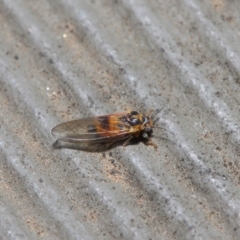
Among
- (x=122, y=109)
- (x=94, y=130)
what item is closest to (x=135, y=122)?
(x=122, y=109)

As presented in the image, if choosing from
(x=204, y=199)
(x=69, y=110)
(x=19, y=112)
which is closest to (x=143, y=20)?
(x=69, y=110)

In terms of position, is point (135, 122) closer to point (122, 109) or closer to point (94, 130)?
point (122, 109)

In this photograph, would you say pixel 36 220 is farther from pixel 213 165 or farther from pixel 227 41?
pixel 227 41

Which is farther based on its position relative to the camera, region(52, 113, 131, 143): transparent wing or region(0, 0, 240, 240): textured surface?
region(52, 113, 131, 143): transparent wing

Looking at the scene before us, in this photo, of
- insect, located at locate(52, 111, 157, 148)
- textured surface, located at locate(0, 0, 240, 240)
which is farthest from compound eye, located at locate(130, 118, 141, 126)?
textured surface, located at locate(0, 0, 240, 240)

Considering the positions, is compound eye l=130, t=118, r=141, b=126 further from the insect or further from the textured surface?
the textured surface
